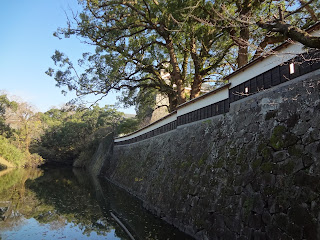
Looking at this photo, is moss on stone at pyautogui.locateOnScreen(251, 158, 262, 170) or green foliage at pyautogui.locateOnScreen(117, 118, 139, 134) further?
green foliage at pyautogui.locateOnScreen(117, 118, 139, 134)

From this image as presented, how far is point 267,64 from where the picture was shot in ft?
22.4

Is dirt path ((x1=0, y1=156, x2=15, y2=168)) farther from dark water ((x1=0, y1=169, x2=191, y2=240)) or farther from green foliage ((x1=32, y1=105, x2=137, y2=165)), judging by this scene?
dark water ((x1=0, y1=169, x2=191, y2=240))

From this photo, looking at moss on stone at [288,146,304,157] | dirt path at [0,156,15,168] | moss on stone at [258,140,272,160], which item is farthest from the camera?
dirt path at [0,156,15,168]

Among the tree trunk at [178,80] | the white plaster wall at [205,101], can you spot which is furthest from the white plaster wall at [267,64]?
the tree trunk at [178,80]

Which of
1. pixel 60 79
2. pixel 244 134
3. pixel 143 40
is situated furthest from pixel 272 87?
pixel 60 79

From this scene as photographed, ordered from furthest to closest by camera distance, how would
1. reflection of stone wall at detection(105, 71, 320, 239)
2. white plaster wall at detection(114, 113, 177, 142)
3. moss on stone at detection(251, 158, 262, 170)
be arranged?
white plaster wall at detection(114, 113, 177, 142)
moss on stone at detection(251, 158, 262, 170)
reflection of stone wall at detection(105, 71, 320, 239)

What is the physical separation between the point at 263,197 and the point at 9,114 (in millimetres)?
43743

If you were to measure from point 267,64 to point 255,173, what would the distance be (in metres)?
3.13

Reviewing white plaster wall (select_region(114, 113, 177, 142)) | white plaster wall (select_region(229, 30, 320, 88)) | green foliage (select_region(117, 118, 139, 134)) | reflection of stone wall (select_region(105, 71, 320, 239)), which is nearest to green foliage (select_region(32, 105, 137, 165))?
green foliage (select_region(117, 118, 139, 134))

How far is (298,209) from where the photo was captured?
14.6 feet

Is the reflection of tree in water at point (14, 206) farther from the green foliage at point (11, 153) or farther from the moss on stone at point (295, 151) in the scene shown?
the green foliage at point (11, 153)

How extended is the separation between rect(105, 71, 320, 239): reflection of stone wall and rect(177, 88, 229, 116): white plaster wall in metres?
0.76

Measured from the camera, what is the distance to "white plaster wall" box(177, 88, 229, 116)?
29.8 ft

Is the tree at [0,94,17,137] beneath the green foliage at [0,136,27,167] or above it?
above
